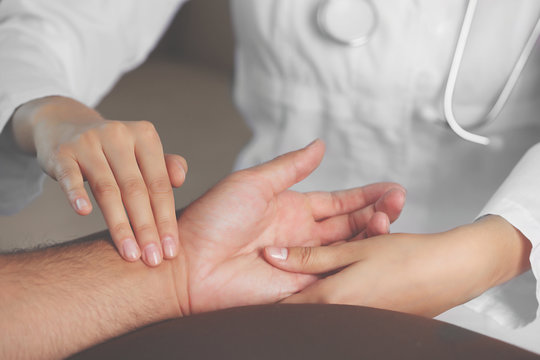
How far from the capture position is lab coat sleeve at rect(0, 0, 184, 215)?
0.58m

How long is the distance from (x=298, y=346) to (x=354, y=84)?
0.35 metres

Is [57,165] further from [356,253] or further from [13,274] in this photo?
[356,253]

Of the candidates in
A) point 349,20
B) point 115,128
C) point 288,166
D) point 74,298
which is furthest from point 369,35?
point 74,298

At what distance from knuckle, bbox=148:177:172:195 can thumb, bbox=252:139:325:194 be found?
0.27 ft

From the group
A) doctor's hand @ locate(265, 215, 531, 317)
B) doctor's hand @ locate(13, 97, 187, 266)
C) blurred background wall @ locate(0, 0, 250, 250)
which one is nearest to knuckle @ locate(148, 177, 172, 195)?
doctor's hand @ locate(13, 97, 187, 266)

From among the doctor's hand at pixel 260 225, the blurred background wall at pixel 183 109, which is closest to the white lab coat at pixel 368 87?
the doctor's hand at pixel 260 225

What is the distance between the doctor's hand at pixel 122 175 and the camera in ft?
1.49

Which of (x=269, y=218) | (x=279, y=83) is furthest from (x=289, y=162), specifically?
(x=279, y=83)

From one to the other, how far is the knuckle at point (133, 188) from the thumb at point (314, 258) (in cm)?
11

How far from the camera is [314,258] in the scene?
17.7 inches

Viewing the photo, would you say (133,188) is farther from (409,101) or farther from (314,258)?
(409,101)

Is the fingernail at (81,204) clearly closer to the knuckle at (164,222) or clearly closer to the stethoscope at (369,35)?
the knuckle at (164,222)

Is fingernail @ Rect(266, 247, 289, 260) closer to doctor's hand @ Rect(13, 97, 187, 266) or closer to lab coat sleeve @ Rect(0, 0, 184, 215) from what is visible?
doctor's hand @ Rect(13, 97, 187, 266)

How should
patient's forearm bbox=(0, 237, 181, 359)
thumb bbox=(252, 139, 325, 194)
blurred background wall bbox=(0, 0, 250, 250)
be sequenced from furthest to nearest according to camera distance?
blurred background wall bbox=(0, 0, 250, 250) → thumb bbox=(252, 139, 325, 194) → patient's forearm bbox=(0, 237, 181, 359)
